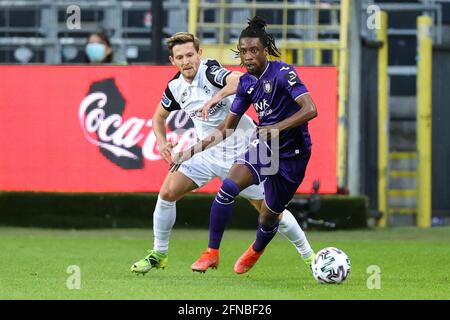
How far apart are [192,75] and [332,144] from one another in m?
5.58

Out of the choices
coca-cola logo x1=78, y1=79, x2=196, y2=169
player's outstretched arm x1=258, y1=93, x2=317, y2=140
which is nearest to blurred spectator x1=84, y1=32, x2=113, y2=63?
coca-cola logo x1=78, y1=79, x2=196, y2=169

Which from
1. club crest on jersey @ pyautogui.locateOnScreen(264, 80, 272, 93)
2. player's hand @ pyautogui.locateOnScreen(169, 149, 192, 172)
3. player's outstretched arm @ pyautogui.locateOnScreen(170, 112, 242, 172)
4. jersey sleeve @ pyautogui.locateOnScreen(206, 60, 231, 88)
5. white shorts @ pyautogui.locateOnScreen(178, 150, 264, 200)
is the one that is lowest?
white shorts @ pyautogui.locateOnScreen(178, 150, 264, 200)

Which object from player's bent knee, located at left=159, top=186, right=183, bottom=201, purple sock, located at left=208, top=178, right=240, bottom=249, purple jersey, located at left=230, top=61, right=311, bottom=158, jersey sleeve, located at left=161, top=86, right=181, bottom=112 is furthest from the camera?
jersey sleeve, located at left=161, top=86, right=181, bottom=112

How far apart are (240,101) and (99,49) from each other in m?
7.18

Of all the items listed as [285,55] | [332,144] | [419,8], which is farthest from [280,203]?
[419,8]

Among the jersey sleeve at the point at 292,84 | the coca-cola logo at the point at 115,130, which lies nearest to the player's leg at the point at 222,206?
the jersey sleeve at the point at 292,84

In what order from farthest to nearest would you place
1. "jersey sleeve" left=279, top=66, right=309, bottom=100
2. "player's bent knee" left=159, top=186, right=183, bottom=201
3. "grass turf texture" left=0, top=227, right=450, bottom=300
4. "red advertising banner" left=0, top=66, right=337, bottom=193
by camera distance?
"red advertising banner" left=0, top=66, right=337, bottom=193, "player's bent knee" left=159, top=186, right=183, bottom=201, "jersey sleeve" left=279, top=66, right=309, bottom=100, "grass turf texture" left=0, top=227, right=450, bottom=300

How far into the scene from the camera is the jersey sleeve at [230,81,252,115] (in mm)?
11172

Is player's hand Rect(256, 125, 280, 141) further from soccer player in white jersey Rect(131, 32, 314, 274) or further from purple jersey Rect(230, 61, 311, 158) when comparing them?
soccer player in white jersey Rect(131, 32, 314, 274)

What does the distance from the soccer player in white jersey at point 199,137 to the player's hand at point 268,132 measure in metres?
0.66

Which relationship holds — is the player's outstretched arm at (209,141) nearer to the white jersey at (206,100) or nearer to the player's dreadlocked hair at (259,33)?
the white jersey at (206,100)

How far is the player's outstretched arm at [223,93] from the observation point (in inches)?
446

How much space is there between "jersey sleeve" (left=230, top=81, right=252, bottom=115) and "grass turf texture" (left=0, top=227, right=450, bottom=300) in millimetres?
1348

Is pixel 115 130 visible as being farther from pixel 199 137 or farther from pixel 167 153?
pixel 167 153
